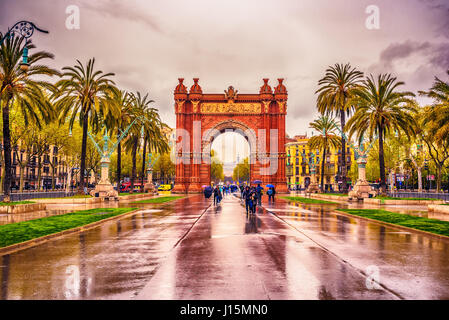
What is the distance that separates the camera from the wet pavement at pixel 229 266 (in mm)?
6324

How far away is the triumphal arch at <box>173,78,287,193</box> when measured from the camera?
6781 cm

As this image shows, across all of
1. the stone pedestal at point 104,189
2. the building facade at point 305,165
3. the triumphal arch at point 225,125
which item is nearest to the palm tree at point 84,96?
the stone pedestal at point 104,189

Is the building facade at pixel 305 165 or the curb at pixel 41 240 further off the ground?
the building facade at pixel 305 165

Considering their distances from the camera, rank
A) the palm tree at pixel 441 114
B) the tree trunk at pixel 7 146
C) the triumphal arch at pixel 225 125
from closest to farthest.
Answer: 1. the tree trunk at pixel 7 146
2. the palm tree at pixel 441 114
3. the triumphal arch at pixel 225 125

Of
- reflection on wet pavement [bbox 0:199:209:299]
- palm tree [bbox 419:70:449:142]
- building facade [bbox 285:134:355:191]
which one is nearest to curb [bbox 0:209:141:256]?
reflection on wet pavement [bbox 0:199:209:299]

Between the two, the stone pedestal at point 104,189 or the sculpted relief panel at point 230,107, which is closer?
the stone pedestal at point 104,189

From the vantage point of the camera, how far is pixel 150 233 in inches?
542

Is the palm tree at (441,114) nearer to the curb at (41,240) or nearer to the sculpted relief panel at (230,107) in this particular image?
the curb at (41,240)

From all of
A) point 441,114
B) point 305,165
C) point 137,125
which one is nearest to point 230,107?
point 137,125

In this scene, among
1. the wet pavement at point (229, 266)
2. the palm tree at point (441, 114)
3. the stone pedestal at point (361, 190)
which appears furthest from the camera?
the stone pedestal at point (361, 190)

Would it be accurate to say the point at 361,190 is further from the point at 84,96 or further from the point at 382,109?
the point at 84,96

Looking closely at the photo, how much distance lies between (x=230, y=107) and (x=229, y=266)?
62.0 m

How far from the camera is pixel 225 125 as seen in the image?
226 ft
